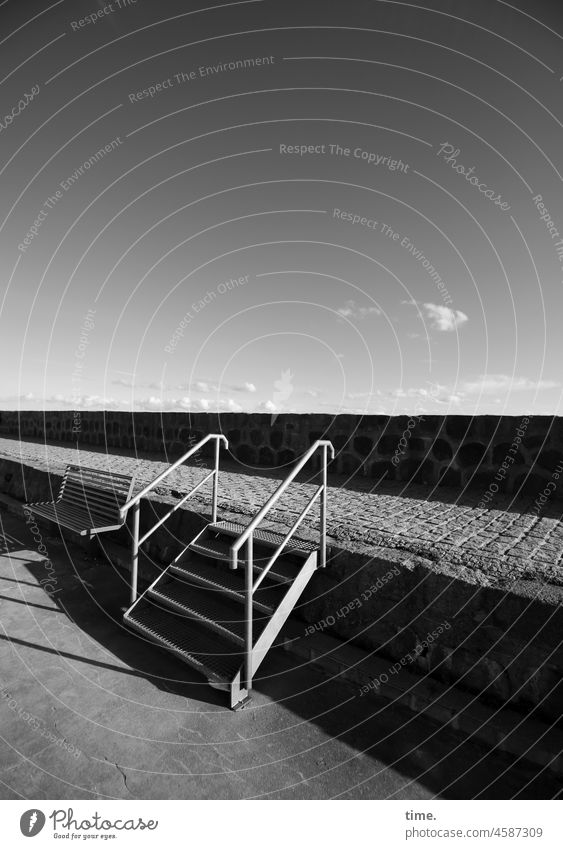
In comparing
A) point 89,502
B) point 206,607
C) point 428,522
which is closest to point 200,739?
point 206,607

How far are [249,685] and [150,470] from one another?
5.88 m

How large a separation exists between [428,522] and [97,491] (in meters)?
4.59

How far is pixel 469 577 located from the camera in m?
2.81

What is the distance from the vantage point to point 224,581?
12.1 feet

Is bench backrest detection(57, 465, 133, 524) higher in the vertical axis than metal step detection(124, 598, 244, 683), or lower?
higher

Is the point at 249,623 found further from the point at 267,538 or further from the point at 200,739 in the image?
the point at 267,538

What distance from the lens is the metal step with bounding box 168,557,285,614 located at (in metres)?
3.30

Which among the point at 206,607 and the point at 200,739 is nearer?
the point at 200,739

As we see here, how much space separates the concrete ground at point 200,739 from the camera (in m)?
2.13

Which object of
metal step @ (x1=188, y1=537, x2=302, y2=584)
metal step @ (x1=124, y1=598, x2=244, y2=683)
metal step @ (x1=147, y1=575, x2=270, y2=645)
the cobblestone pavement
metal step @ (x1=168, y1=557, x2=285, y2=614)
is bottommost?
metal step @ (x1=124, y1=598, x2=244, y2=683)
